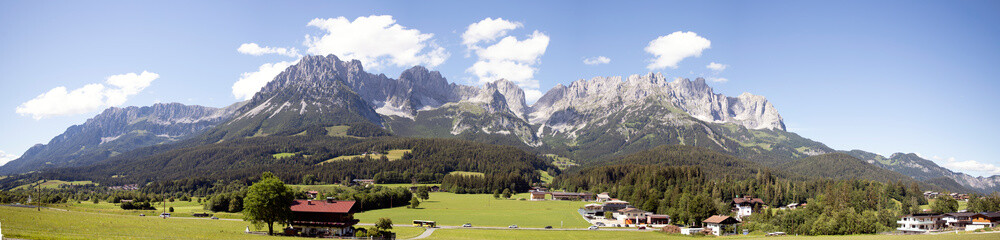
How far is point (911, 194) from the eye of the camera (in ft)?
504

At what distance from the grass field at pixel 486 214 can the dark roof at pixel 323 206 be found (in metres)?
25.0

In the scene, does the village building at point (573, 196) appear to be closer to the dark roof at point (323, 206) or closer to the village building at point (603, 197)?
the village building at point (603, 197)

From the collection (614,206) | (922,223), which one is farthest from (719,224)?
(614,206)

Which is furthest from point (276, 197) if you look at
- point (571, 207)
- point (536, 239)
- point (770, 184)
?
point (770, 184)

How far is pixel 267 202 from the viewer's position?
6156 centimetres

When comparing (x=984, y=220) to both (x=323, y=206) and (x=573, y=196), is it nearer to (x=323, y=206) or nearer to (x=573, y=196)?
(x=573, y=196)

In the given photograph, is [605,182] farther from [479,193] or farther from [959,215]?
[959,215]

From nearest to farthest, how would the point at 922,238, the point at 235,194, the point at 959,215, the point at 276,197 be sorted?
the point at 922,238, the point at 276,197, the point at 959,215, the point at 235,194

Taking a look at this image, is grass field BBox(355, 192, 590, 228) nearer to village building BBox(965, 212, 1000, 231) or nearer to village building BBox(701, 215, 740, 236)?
village building BBox(701, 215, 740, 236)

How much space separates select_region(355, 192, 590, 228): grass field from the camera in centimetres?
10119

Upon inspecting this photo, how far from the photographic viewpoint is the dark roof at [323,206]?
232ft

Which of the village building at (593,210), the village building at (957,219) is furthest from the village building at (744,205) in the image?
the village building at (957,219)

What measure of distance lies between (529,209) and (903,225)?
75.4 meters

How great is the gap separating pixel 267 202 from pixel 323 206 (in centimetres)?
1136
